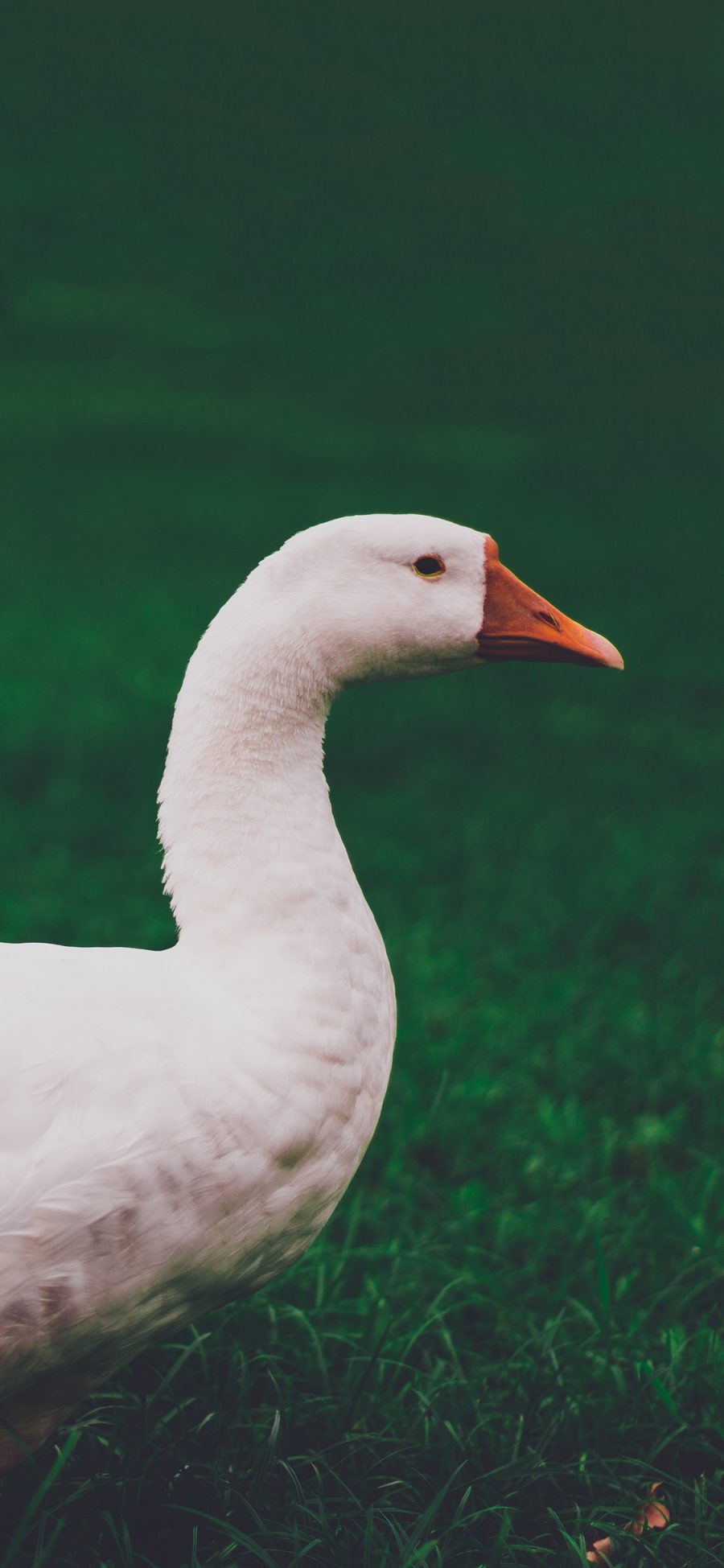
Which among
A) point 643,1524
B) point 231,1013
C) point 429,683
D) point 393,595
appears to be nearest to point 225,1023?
point 231,1013

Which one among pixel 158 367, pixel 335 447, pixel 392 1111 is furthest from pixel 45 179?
pixel 392 1111

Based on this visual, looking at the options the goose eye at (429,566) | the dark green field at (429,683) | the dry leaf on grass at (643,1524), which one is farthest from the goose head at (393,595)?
the dry leaf on grass at (643,1524)

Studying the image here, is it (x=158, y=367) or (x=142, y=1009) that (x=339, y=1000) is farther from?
(x=158, y=367)

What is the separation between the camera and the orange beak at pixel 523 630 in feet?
6.98

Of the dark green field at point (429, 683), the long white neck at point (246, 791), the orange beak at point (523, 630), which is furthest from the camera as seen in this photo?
the dark green field at point (429, 683)

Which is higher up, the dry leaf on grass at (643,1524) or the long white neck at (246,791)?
the long white neck at (246,791)

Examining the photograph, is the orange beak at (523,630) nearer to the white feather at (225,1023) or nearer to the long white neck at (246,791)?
the white feather at (225,1023)

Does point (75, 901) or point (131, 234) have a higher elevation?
point (131, 234)

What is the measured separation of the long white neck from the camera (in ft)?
6.57

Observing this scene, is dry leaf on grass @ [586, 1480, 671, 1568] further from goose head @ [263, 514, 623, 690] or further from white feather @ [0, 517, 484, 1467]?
goose head @ [263, 514, 623, 690]

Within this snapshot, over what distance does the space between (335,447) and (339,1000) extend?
789cm

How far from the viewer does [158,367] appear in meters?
9.77

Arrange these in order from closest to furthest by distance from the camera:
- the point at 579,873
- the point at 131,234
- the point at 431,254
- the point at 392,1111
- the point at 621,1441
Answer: the point at 621,1441, the point at 392,1111, the point at 579,873, the point at 131,234, the point at 431,254

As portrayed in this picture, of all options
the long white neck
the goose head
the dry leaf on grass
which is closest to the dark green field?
the dry leaf on grass
